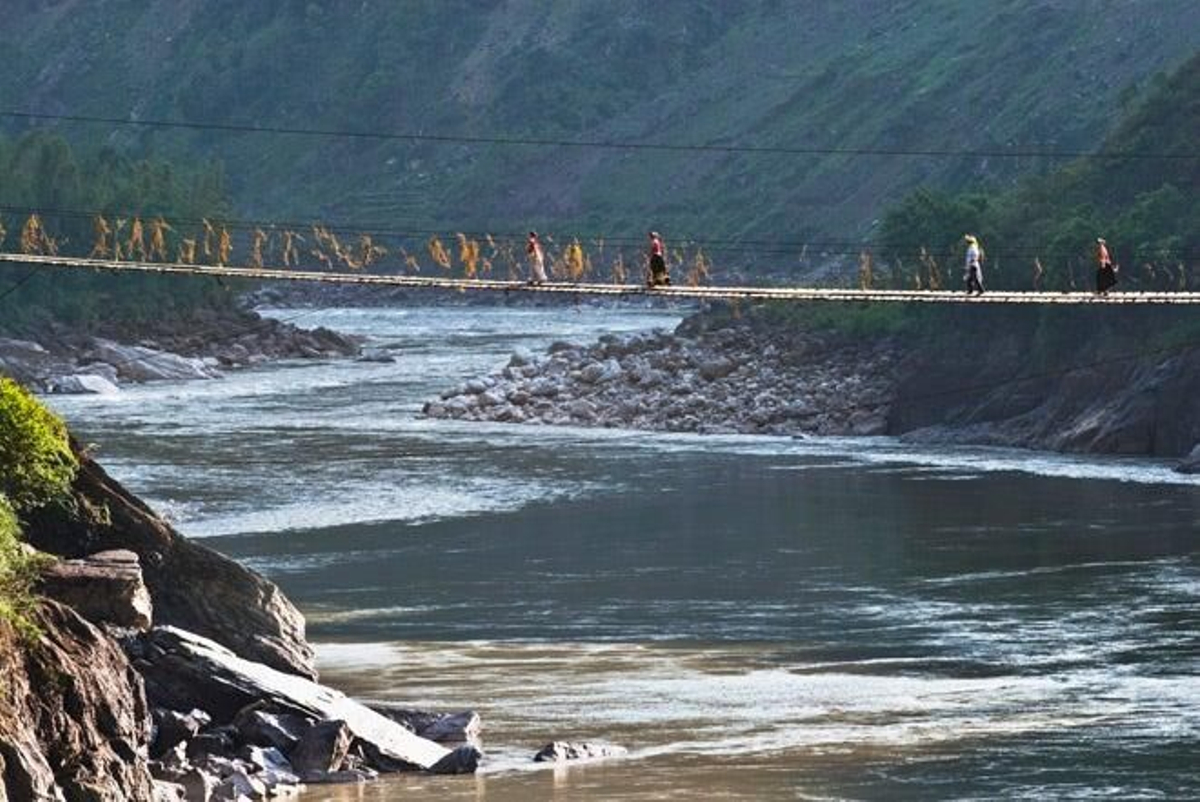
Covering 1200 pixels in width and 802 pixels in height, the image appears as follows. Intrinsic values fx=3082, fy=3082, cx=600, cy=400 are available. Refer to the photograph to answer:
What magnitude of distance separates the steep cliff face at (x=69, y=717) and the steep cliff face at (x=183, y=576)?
690 centimetres

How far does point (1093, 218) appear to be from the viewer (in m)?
82.8

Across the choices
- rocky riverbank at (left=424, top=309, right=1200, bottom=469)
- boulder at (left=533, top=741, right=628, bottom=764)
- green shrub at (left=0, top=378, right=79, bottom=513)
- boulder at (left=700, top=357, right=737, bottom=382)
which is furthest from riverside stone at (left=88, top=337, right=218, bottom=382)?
boulder at (left=533, top=741, right=628, bottom=764)

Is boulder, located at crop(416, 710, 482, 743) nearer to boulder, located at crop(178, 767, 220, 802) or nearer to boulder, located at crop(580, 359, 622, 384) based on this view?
boulder, located at crop(178, 767, 220, 802)

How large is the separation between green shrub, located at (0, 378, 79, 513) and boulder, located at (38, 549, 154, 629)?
1.12m

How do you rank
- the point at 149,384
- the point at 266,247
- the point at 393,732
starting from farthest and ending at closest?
the point at 266,247, the point at 149,384, the point at 393,732

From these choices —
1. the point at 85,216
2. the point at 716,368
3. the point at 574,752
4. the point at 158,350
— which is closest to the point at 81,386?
the point at 158,350

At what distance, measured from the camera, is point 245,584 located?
40.5m

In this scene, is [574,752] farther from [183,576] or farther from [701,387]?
[701,387]

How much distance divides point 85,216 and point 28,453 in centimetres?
8799

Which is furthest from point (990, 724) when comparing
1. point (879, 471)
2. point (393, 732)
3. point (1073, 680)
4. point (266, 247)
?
point (266, 247)

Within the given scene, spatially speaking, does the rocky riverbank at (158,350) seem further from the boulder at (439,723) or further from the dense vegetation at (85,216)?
the boulder at (439,723)

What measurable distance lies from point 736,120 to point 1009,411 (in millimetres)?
102231

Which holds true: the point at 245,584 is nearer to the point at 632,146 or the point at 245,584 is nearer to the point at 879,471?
the point at 879,471

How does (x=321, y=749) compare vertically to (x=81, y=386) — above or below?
below
